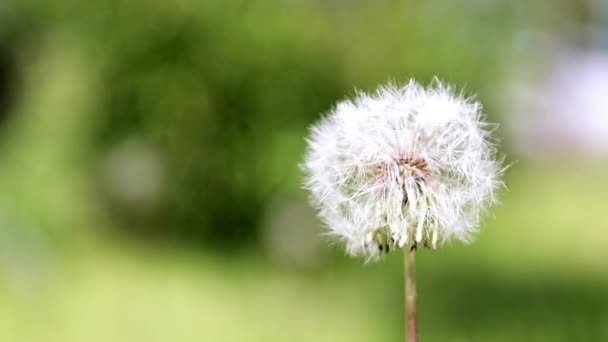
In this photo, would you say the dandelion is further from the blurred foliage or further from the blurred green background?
the blurred foliage

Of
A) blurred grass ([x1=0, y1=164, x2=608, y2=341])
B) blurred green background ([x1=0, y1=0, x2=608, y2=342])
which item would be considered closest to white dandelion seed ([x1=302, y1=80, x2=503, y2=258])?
blurred grass ([x1=0, y1=164, x2=608, y2=341])

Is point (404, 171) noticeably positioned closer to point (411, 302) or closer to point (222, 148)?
point (411, 302)

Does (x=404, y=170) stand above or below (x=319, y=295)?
below

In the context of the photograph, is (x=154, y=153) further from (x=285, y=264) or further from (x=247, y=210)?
(x=285, y=264)

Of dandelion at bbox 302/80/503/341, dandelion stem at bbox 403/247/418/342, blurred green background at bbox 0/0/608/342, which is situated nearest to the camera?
dandelion stem at bbox 403/247/418/342

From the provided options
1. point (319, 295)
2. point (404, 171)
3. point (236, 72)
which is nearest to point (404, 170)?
point (404, 171)

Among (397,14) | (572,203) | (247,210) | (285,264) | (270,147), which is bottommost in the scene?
(285,264)

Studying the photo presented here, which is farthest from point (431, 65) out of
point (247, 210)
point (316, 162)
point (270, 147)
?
point (316, 162)
